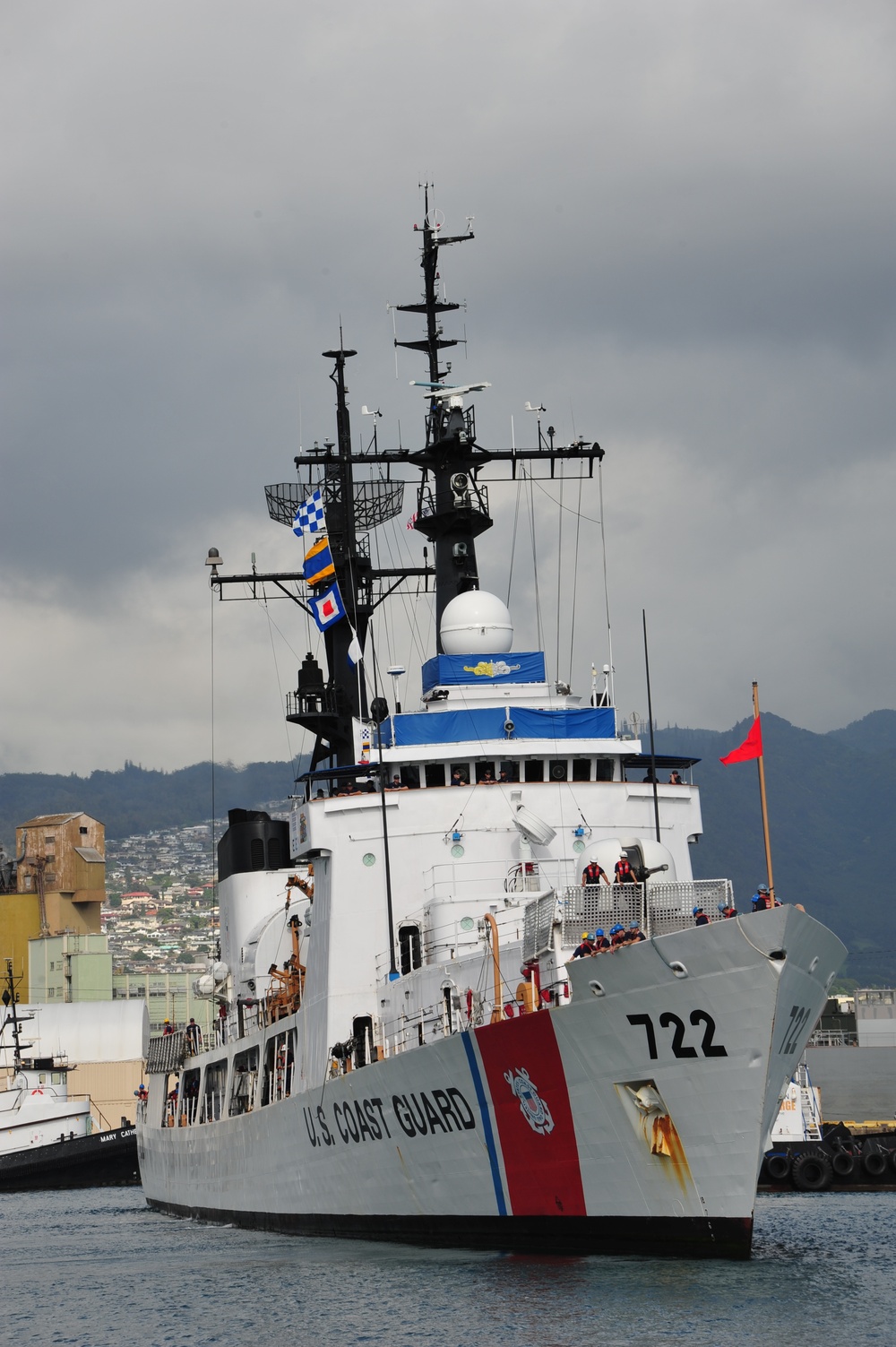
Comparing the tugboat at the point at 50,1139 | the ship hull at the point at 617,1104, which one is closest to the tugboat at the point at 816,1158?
the ship hull at the point at 617,1104

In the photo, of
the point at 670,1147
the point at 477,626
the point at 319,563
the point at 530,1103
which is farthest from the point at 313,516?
the point at 670,1147

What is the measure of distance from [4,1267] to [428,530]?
563 inches

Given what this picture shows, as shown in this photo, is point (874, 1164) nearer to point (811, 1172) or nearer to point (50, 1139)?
point (811, 1172)

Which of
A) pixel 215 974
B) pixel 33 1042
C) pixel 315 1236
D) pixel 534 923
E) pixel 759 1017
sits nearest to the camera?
pixel 759 1017

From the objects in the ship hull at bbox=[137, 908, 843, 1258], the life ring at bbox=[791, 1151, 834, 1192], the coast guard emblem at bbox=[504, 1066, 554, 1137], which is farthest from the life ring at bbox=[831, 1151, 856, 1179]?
the coast guard emblem at bbox=[504, 1066, 554, 1137]

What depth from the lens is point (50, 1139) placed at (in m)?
54.0

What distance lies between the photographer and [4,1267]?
25703 mm

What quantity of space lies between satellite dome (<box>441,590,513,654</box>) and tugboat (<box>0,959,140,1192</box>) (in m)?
30.9

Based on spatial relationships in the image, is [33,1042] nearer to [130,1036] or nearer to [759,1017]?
[130,1036]

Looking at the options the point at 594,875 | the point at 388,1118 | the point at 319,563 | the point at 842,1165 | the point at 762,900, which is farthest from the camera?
the point at 842,1165

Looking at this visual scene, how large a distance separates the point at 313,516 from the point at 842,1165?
1824 centimetres

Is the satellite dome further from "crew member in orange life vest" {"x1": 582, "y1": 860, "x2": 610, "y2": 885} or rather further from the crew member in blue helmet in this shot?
the crew member in blue helmet

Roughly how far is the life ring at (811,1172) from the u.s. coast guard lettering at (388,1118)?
14.8 metres

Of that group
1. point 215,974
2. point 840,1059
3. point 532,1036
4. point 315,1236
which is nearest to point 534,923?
point 532,1036
